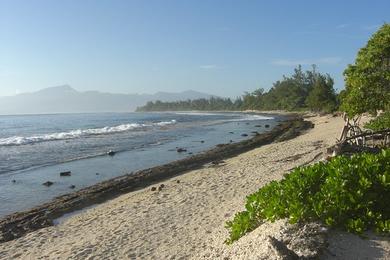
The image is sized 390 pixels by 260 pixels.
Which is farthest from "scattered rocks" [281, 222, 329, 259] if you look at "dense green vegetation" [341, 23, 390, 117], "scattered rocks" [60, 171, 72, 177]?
"scattered rocks" [60, 171, 72, 177]

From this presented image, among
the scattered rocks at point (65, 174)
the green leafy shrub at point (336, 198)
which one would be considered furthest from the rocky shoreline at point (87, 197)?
the green leafy shrub at point (336, 198)

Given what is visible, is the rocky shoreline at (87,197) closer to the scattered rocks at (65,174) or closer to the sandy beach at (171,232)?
the sandy beach at (171,232)

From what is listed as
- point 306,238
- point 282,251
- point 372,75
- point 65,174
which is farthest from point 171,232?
point 65,174

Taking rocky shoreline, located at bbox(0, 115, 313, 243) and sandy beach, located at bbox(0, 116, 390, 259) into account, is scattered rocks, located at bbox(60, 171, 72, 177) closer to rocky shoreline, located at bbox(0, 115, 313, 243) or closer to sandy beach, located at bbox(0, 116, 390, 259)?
rocky shoreline, located at bbox(0, 115, 313, 243)

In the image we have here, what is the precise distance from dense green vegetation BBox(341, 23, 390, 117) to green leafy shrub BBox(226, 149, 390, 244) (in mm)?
6749

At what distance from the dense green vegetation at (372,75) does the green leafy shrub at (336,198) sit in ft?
22.1

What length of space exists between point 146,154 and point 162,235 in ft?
69.1

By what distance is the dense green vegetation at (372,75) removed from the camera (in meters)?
13.3

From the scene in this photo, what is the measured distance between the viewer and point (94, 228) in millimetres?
12266

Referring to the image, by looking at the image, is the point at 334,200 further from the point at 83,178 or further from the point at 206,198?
the point at 83,178

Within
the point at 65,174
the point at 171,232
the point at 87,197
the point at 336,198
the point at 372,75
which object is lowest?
the point at 65,174

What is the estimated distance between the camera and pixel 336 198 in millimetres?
6406

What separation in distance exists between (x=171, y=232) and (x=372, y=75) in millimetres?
7644

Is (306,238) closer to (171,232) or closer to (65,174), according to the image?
(171,232)
